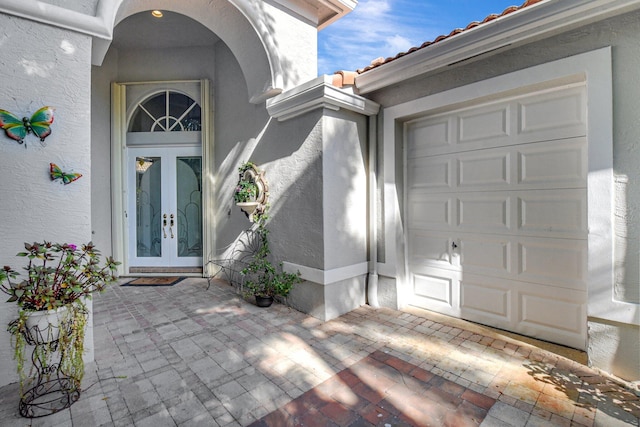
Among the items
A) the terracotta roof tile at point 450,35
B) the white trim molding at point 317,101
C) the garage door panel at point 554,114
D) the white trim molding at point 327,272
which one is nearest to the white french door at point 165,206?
the white trim molding at point 317,101

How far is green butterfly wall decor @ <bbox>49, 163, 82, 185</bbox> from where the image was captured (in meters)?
2.61

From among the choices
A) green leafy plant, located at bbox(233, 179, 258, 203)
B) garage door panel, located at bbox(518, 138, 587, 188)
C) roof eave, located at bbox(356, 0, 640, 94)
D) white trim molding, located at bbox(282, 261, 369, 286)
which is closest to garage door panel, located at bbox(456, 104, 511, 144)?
garage door panel, located at bbox(518, 138, 587, 188)

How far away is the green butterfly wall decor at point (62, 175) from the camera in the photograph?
2614 mm

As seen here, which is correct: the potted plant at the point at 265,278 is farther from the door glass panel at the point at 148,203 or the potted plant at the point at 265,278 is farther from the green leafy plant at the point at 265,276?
the door glass panel at the point at 148,203

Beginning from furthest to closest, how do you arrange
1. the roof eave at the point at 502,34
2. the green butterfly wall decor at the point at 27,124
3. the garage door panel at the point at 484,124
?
the garage door panel at the point at 484,124, the roof eave at the point at 502,34, the green butterfly wall decor at the point at 27,124

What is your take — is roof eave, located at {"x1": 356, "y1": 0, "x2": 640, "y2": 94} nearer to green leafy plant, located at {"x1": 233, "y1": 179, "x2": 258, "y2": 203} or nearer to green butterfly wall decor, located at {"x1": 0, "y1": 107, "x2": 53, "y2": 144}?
green leafy plant, located at {"x1": 233, "y1": 179, "x2": 258, "y2": 203}

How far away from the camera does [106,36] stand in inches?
114

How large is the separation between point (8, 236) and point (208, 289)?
3.04 meters

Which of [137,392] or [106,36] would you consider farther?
[106,36]

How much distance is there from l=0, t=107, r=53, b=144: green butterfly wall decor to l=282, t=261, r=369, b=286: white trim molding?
2912mm

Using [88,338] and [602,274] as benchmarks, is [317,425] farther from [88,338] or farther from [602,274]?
[602,274]

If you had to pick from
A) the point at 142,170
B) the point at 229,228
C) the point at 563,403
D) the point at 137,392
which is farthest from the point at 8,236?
the point at 563,403

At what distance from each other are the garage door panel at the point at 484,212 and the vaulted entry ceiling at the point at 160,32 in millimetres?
5422

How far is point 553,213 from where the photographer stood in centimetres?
314
